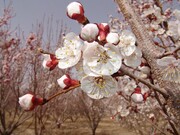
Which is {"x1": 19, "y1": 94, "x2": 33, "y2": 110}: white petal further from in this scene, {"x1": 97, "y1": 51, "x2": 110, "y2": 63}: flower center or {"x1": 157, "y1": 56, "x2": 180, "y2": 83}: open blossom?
{"x1": 157, "y1": 56, "x2": 180, "y2": 83}: open blossom

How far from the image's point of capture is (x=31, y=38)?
6.60 m

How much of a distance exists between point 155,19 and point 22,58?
16.9 ft

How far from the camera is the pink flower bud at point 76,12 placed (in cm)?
93

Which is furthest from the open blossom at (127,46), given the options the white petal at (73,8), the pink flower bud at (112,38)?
the white petal at (73,8)

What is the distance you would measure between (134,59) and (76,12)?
0.31m

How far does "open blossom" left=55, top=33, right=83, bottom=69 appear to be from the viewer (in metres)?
0.93

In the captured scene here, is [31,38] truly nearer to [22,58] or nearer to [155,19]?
[22,58]

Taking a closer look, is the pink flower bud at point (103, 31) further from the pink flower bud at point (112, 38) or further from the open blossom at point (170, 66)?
the open blossom at point (170, 66)

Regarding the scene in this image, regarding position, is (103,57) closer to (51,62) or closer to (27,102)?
(51,62)

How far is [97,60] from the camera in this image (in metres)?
0.96

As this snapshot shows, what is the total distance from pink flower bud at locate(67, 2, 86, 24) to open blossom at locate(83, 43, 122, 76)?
12cm

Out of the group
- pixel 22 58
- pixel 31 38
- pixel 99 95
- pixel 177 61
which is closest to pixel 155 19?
pixel 177 61

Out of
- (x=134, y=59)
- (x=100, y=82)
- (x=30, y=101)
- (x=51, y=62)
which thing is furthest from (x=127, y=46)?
(x=30, y=101)

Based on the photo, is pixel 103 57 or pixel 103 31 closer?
pixel 103 31
